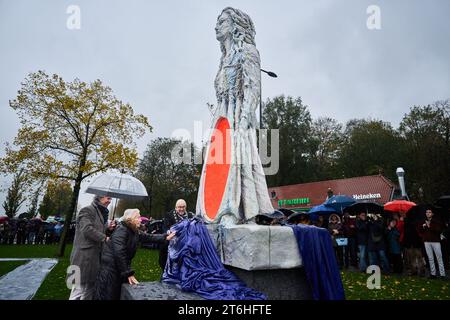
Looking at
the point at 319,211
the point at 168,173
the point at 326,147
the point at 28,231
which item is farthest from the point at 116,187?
the point at 326,147

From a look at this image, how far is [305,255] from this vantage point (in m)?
4.19

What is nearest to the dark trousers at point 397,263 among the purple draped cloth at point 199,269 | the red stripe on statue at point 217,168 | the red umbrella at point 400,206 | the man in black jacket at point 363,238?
the man in black jacket at point 363,238

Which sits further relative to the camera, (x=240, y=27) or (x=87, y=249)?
(x=240, y=27)

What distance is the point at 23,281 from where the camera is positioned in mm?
7383

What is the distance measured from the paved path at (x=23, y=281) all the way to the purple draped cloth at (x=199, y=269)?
10.6ft

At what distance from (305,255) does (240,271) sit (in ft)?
3.09

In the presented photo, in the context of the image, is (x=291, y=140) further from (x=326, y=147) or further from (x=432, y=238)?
(x=432, y=238)

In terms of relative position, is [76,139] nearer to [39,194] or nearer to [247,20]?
[39,194]

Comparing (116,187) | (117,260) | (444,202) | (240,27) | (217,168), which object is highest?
(240,27)

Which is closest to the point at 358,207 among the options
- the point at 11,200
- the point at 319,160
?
the point at 319,160

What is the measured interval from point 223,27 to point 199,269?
5.23m

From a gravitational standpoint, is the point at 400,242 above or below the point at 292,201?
below

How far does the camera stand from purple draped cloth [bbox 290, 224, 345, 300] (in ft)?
13.4

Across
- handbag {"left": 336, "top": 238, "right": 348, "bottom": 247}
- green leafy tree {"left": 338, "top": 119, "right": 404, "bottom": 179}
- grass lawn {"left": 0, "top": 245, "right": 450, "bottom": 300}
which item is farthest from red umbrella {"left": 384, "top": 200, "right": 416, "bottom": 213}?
green leafy tree {"left": 338, "top": 119, "right": 404, "bottom": 179}
